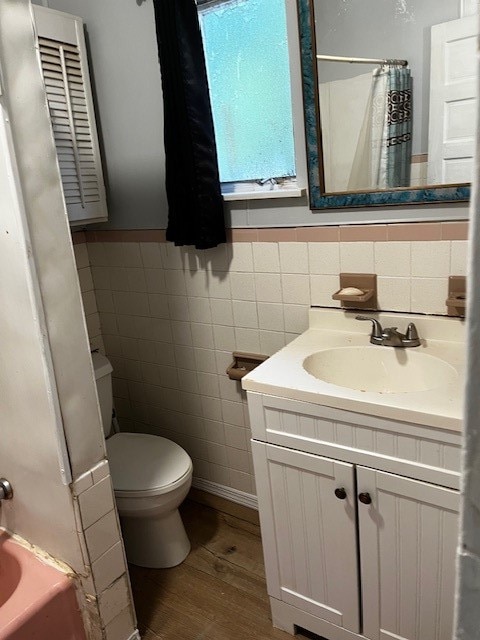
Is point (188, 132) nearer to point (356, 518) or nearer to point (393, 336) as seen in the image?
point (393, 336)

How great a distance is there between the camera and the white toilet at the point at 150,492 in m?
1.84

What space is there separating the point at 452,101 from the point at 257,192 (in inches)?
26.5

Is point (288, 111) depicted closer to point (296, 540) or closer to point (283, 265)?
point (283, 265)

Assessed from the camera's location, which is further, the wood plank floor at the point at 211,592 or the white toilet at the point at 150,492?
the white toilet at the point at 150,492

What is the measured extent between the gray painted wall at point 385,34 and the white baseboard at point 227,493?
156 cm

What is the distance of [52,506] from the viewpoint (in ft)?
4.88

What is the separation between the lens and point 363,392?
130cm

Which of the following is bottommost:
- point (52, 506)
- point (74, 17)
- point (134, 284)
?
point (52, 506)

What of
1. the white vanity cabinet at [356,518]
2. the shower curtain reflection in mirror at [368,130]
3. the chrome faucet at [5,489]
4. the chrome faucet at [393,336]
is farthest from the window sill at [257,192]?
the chrome faucet at [5,489]

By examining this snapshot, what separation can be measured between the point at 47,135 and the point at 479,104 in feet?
3.89

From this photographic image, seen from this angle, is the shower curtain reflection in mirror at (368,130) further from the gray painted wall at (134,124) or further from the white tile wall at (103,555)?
the white tile wall at (103,555)

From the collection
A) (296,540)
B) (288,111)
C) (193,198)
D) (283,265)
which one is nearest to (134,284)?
(193,198)

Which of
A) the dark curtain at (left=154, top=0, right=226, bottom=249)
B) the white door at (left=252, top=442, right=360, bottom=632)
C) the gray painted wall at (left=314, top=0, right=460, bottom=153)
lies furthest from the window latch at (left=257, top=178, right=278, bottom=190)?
the white door at (left=252, top=442, right=360, bottom=632)

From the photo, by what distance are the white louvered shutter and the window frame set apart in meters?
0.52
